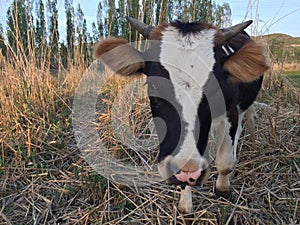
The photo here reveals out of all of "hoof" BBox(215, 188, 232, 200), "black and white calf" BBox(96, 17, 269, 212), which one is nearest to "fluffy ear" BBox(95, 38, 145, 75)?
"black and white calf" BBox(96, 17, 269, 212)

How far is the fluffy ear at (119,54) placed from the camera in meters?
2.50

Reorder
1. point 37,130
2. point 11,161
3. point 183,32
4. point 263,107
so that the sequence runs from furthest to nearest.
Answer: point 263,107 → point 37,130 → point 11,161 → point 183,32

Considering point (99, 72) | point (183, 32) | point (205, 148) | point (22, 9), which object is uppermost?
point (183, 32)

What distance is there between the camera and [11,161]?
326cm

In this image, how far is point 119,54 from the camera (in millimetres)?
2512

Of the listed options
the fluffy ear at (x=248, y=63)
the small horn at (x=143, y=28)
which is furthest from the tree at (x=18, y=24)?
the fluffy ear at (x=248, y=63)

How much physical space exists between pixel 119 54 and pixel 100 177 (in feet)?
3.68

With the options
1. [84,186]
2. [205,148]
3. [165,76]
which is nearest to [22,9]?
[84,186]

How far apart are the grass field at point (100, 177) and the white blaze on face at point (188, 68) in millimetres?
822

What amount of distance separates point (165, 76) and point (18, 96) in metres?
2.47

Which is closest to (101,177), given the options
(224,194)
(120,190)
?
(120,190)

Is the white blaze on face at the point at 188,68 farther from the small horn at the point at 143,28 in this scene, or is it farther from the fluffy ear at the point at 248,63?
the small horn at the point at 143,28

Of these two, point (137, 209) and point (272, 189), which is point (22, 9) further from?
point (272, 189)

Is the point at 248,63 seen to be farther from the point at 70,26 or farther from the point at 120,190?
the point at 70,26
